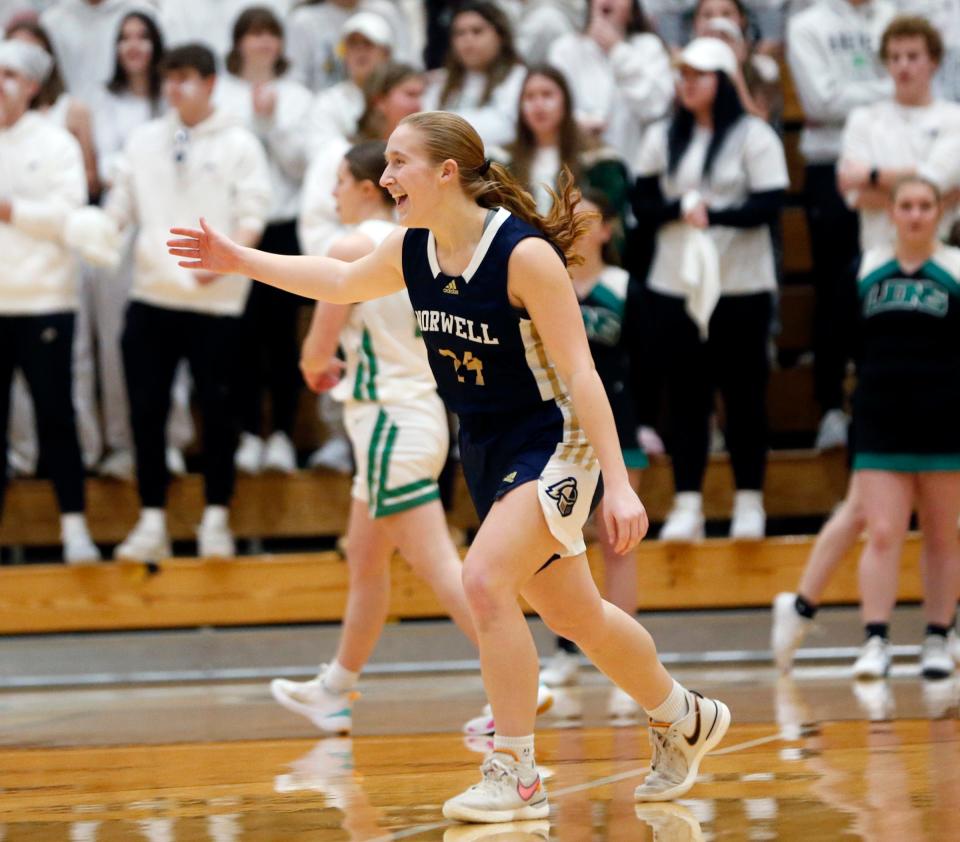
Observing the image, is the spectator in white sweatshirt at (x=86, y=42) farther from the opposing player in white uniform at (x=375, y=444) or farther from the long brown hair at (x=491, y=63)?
the opposing player in white uniform at (x=375, y=444)

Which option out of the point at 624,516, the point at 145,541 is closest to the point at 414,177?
the point at 624,516

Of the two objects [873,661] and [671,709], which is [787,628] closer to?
[873,661]

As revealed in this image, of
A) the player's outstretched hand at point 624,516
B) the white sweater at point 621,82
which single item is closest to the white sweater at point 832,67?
the white sweater at point 621,82

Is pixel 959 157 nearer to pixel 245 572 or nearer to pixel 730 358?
pixel 730 358

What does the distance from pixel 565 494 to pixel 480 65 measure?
440 centimetres

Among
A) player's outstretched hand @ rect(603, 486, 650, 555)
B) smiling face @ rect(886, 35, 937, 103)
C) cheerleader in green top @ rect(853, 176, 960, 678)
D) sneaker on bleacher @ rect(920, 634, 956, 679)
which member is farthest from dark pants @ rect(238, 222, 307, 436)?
player's outstretched hand @ rect(603, 486, 650, 555)

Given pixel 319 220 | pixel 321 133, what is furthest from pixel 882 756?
pixel 321 133

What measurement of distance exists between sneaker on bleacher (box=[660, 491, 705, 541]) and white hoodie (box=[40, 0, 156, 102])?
3.70 meters

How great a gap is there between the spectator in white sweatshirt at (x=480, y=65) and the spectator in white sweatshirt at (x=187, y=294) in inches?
40.8

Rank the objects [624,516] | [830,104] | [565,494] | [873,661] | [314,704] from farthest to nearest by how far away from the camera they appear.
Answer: [830,104], [873,661], [314,704], [565,494], [624,516]

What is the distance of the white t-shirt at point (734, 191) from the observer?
6676 millimetres

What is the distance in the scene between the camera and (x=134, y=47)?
24.1ft

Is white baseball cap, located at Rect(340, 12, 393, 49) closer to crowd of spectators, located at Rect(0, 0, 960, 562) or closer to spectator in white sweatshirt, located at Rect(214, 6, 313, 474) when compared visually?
crowd of spectators, located at Rect(0, 0, 960, 562)

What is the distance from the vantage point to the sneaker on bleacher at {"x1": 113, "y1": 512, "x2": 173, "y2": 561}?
21.9 ft
